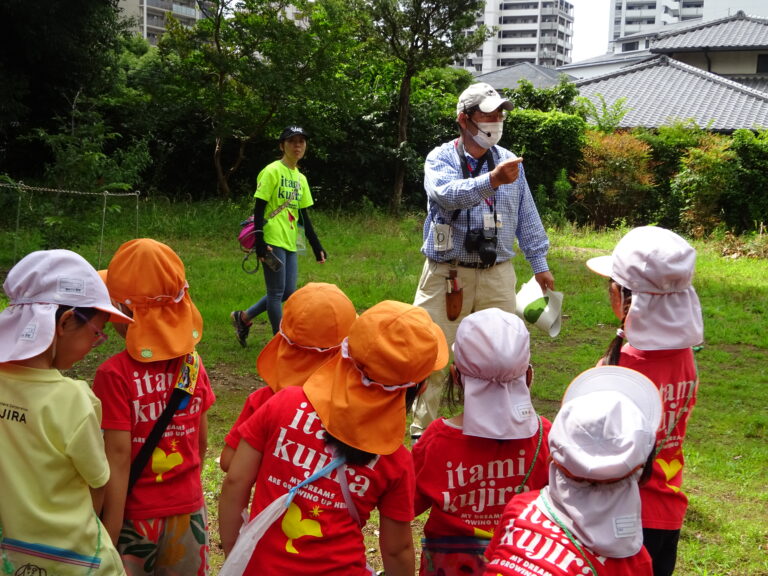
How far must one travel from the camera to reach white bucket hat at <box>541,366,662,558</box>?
1886 mm

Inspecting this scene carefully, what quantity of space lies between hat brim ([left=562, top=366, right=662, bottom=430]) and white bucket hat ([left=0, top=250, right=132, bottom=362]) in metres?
1.36

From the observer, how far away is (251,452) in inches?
93.5

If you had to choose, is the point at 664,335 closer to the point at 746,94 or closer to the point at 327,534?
the point at 327,534

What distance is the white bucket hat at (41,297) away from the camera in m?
2.10

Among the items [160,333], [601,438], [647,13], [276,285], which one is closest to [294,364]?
[160,333]

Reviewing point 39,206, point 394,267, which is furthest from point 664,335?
point 394,267

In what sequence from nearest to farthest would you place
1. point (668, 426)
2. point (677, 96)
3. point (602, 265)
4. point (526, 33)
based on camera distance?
point (668, 426) < point (602, 265) < point (677, 96) < point (526, 33)

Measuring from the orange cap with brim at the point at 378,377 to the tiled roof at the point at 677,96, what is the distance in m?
20.9

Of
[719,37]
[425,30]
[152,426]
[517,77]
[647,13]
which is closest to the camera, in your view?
[152,426]

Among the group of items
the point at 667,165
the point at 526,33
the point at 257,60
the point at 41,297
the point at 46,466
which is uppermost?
the point at 526,33

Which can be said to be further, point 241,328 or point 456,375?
point 241,328

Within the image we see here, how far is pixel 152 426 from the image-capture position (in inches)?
104

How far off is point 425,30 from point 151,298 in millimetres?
15338

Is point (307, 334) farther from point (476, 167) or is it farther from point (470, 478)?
point (476, 167)
